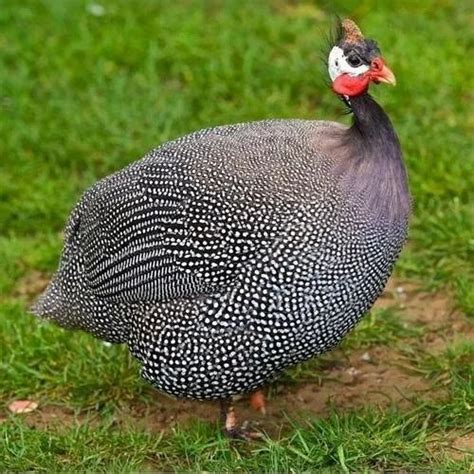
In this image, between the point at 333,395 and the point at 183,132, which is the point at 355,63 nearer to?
the point at 333,395

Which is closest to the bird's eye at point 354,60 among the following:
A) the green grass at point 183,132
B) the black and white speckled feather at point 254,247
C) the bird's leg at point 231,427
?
the black and white speckled feather at point 254,247

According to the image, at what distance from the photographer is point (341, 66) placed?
3830 millimetres

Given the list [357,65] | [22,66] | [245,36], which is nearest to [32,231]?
[22,66]

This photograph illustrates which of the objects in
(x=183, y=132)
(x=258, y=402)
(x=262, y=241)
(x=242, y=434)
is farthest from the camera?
(x=183, y=132)

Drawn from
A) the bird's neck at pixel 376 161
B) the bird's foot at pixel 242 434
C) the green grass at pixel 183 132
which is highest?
the bird's neck at pixel 376 161

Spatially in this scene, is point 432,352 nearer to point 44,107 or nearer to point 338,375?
point 338,375

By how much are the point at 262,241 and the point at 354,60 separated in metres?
0.63

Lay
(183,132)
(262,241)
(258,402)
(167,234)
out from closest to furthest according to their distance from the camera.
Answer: (262,241) → (167,234) → (258,402) → (183,132)

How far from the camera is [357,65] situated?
382 cm

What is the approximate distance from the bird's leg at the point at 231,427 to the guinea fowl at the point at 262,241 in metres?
0.21

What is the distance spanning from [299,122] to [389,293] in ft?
3.83

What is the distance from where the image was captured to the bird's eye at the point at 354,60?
3.80 m

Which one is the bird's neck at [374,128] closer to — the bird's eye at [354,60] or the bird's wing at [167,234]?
the bird's eye at [354,60]

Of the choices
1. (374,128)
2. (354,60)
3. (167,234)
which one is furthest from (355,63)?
(167,234)
